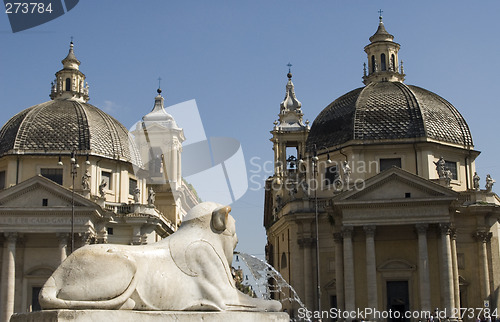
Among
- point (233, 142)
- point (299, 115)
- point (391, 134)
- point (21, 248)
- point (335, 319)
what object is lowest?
point (335, 319)

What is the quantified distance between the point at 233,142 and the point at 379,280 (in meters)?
18.9

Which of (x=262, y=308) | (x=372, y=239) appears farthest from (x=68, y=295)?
(x=372, y=239)

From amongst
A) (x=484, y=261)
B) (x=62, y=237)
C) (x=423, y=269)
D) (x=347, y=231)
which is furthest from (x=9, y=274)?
(x=484, y=261)

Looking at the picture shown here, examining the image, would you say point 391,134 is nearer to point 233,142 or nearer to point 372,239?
point 372,239

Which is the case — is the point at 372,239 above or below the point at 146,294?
above

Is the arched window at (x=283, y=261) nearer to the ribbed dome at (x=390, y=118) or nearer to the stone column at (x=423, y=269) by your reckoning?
the ribbed dome at (x=390, y=118)

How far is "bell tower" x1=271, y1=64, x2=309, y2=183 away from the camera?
6900 cm

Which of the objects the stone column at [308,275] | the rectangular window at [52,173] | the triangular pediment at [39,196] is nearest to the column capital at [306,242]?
the stone column at [308,275]

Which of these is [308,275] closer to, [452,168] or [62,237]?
[452,168]

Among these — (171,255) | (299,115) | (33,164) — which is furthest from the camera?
(299,115)

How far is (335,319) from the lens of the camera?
5212cm

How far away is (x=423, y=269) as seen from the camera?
158ft

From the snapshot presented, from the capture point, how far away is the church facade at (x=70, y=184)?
167 feet

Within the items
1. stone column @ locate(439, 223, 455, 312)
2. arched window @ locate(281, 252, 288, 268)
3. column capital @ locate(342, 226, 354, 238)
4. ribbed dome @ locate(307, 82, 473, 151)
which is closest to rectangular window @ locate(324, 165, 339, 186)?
ribbed dome @ locate(307, 82, 473, 151)
